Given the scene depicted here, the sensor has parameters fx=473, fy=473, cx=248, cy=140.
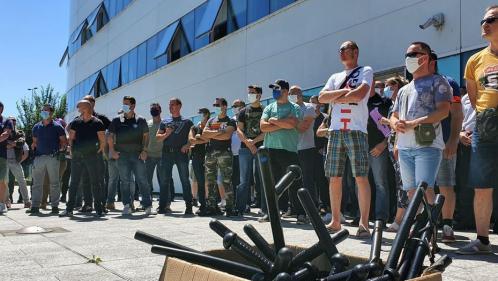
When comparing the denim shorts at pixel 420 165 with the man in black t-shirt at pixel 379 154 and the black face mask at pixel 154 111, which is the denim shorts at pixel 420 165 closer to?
the man in black t-shirt at pixel 379 154

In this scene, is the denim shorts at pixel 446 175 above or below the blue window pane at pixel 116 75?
below

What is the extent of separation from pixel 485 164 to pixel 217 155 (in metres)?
4.46

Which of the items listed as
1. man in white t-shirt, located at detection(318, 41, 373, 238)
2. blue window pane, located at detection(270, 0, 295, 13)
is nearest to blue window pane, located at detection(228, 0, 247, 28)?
blue window pane, located at detection(270, 0, 295, 13)

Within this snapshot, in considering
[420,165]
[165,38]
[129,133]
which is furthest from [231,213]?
[165,38]

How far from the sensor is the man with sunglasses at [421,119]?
13.6 ft

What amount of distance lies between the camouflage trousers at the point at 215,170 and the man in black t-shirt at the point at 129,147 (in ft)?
3.78

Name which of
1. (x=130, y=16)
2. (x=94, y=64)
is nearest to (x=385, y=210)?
(x=130, y=16)

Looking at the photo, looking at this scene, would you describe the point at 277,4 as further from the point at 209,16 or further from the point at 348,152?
the point at 348,152

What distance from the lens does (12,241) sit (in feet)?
15.6

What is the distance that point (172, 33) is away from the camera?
17891 millimetres

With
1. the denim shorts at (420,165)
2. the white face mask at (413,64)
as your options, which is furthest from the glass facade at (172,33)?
the denim shorts at (420,165)

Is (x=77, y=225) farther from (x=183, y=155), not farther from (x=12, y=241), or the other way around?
(x=183, y=155)

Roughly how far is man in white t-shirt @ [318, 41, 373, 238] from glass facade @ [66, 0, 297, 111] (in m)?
7.68

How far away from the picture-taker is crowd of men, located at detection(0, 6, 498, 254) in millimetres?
4035
